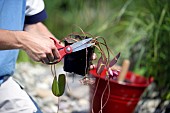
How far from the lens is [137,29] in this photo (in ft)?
16.1

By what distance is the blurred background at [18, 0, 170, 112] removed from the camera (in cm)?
446

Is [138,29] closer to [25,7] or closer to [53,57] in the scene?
[25,7]

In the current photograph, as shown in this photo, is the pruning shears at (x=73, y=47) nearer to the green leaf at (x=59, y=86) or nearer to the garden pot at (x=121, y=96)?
the green leaf at (x=59, y=86)

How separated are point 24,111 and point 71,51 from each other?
519 mm

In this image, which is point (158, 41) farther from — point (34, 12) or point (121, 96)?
point (34, 12)

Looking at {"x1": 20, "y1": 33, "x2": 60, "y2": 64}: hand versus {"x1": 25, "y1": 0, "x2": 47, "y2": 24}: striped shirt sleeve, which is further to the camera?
{"x1": 25, "y1": 0, "x2": 47, "y2": 24}: striped shirt sleeve

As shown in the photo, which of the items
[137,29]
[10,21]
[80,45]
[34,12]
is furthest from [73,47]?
[137,29]

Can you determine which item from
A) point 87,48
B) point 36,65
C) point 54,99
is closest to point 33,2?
point 87,48

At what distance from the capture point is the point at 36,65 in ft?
18.5

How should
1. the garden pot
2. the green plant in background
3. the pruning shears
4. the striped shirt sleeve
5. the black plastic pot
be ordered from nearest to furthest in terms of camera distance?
the pruning shears < the black plastic pot < the striped shirt sleeve < the garden pot < the green plant in background

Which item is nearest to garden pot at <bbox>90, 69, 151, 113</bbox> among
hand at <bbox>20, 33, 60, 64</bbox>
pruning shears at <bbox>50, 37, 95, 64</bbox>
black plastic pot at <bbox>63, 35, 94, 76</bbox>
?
black plastic pot at <bbox>63, 35, 94, 76</bbox>

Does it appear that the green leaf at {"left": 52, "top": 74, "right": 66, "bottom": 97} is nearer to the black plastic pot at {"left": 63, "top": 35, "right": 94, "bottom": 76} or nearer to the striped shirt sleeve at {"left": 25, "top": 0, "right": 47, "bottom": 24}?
the black plastic pot at {"left": 63, "top": 35, "right": 94, "bottom": 76}

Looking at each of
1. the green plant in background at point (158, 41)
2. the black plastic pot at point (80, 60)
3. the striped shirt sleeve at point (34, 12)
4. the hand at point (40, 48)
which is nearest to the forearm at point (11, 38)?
the hand at point (40, 48)

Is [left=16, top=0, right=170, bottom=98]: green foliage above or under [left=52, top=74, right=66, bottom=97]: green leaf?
under
